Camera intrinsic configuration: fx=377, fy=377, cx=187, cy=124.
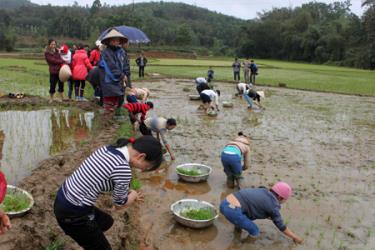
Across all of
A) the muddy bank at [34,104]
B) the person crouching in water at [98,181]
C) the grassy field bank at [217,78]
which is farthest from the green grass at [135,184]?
the grassy field bank at [217,78]

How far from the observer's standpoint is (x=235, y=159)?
5.96m

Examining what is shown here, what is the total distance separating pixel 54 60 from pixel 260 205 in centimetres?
809

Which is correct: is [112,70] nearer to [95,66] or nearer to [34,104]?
[95,66]

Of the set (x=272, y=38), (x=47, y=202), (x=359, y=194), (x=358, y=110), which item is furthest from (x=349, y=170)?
(x=272, y=38)

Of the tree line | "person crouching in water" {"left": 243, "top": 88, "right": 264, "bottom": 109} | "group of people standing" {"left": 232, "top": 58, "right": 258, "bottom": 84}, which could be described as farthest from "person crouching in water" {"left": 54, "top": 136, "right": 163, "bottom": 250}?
the tree line

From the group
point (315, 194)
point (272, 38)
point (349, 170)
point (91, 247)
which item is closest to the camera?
point (91, 247)

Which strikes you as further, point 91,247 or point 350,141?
point 350,141

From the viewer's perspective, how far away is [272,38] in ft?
Answer: 236

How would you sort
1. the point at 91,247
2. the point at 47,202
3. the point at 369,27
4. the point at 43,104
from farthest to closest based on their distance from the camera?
the point at 369,27 → the point at 43,104 → the point at 47,202 → the point at 91,247

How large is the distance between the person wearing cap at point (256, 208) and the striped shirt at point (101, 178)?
2017mm

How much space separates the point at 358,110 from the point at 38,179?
1304 cm

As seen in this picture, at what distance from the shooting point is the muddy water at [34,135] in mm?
6270

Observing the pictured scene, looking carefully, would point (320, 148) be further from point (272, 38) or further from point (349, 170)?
point (272, 38)

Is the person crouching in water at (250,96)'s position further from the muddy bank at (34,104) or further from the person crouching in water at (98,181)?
the person crouching in water at (98,181)
